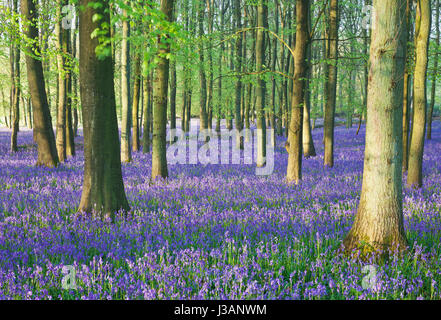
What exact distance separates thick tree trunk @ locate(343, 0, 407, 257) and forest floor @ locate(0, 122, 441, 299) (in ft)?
1.13

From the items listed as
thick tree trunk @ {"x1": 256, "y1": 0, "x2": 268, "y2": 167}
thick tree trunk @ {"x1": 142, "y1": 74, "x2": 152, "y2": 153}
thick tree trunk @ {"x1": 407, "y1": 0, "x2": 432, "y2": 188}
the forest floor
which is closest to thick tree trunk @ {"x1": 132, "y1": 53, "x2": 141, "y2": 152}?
thick tree trunk @ {"x1": 142, "y1": 74, "x2": 152, "y2": 153}

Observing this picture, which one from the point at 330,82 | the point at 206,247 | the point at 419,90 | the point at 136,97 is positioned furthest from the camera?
the point at 136,97

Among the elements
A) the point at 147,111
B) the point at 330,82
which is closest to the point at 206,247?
the point at 330,82

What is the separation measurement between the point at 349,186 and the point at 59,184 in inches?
299

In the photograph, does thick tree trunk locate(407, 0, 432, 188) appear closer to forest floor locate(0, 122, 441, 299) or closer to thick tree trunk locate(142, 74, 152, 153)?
forest floor locate(0, 122, 441, 299)

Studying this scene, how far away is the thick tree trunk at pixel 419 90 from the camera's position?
740 cm

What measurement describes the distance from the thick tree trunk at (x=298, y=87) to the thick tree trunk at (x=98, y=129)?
5134 mm

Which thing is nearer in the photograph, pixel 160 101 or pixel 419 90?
pixel 419 90

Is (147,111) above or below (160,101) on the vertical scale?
above

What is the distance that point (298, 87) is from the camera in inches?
339

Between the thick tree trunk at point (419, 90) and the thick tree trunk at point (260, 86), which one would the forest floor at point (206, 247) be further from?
the thick tree trunk at point (260, 86)

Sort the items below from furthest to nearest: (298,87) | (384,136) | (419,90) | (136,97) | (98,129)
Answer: (136,97) → (298,87) → (419,90) → (98,129) → (384,136)

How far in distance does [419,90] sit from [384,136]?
5.17m

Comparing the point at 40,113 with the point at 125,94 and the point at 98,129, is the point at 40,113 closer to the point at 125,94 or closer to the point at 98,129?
the point at 125,94
